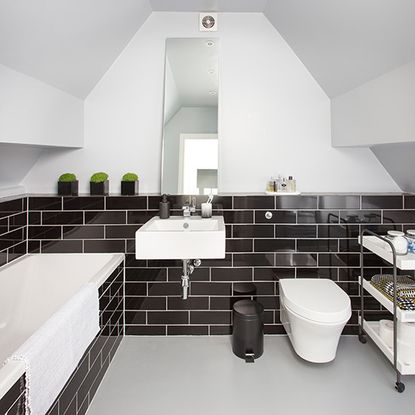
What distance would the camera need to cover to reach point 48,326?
1378 mm

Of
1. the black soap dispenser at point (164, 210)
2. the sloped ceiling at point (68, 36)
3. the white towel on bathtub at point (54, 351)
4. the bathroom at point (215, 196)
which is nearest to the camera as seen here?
the white towel on bathtub at point (54, 351)

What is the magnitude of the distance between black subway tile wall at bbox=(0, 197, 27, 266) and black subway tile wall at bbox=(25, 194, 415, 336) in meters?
0.08

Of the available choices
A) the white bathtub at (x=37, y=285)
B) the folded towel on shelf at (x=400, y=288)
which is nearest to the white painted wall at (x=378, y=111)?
the folded towel on shelf at (x=400, y=288)

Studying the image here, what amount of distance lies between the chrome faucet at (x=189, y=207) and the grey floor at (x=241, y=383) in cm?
101

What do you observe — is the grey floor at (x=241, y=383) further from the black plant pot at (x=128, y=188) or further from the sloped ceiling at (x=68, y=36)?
the sloped ceiling at (x=68, y=36)

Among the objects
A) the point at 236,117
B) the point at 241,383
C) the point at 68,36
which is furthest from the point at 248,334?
the point at 68,36

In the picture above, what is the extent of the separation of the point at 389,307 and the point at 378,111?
1255 mm

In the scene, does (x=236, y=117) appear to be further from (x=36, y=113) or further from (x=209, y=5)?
(x=36, y=113)

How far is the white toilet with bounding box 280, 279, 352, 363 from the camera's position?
6.72ft

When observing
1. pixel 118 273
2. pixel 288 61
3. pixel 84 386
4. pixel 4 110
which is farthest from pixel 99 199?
pixel 288 61

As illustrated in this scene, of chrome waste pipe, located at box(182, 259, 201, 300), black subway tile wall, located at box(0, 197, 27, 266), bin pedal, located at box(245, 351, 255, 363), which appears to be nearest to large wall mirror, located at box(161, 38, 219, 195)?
chrome waste pipe, located at box(182, 259, 201, 300)

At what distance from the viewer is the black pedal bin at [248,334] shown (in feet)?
7.72

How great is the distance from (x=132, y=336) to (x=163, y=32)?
8.19 ft

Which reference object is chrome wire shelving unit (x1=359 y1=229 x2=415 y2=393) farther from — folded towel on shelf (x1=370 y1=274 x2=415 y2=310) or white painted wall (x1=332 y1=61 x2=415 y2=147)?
white painted wall (x1=332 y1=61 x2=415 y2=147)
